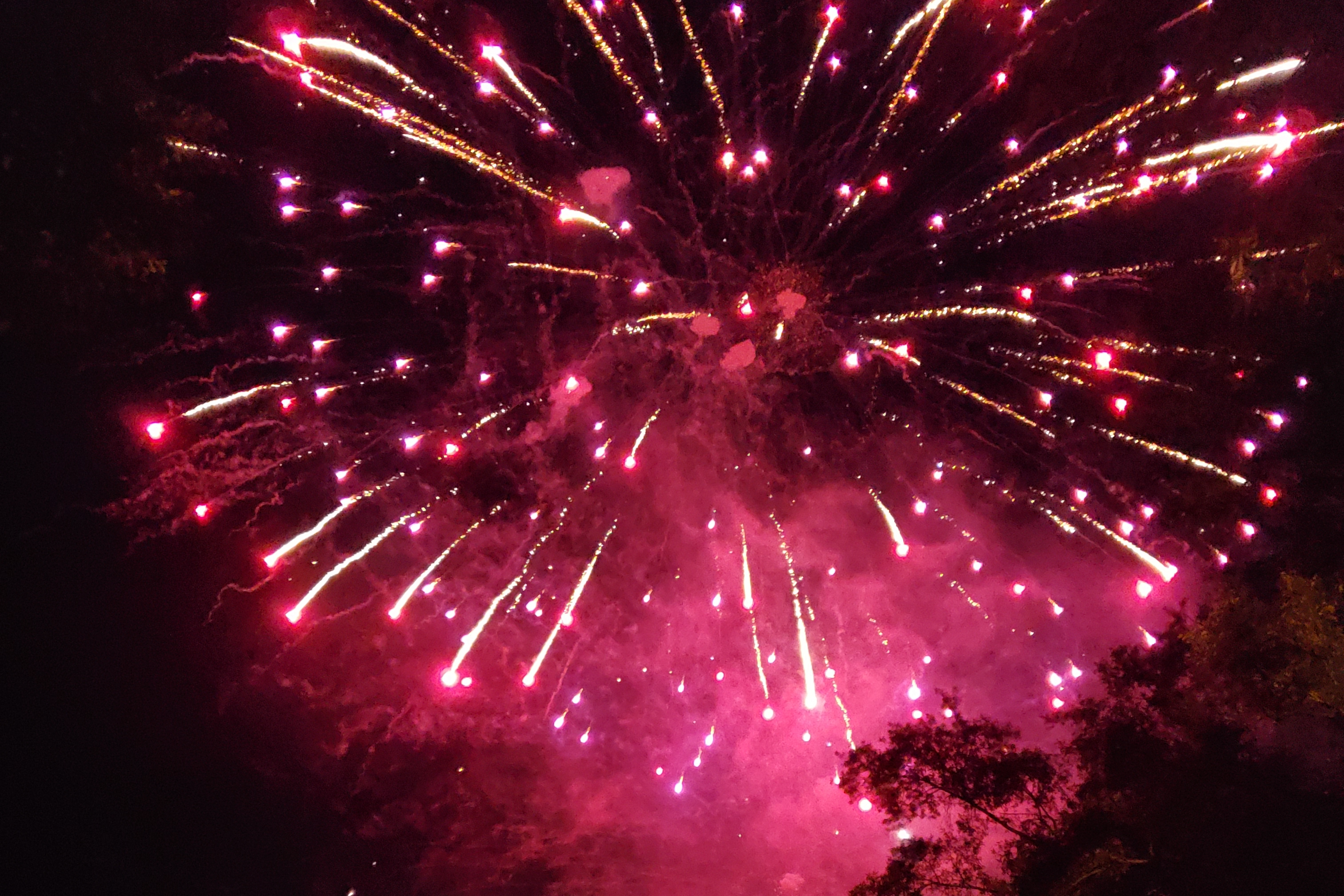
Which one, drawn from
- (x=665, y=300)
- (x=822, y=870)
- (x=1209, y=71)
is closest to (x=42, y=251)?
(x=665, y=300)

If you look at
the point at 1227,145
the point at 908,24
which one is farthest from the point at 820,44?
the point at 1227,145

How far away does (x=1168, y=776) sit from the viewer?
6.78 metres

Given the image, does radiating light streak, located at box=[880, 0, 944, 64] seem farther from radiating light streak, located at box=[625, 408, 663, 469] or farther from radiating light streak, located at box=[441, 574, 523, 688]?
radiating light streak, located at box=[441, 574, 523, 688]

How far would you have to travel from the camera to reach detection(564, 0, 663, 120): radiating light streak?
660cm

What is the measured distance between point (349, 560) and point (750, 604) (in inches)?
188

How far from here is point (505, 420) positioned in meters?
8.70

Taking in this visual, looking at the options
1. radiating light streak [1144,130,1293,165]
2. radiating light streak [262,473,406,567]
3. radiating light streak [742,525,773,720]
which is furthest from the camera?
radiating light streak [742,525,773,720]

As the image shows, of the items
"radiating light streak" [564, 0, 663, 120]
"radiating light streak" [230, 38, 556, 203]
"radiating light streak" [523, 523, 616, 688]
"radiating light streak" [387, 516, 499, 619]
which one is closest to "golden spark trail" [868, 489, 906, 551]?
"radiating light streak" [523, 523, 616, 688]

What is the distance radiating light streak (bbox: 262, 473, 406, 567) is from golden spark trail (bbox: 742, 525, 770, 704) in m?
4.20

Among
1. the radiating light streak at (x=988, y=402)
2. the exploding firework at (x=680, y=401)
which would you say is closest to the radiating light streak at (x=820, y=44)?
the exploding firework at (x=680, y=401)

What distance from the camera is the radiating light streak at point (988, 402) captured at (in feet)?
27.8

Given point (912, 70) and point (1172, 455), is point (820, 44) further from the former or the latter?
point (1172, 455)

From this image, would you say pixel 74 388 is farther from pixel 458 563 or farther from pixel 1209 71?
pixel 1209 71

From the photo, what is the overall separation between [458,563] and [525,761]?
3.06 m
